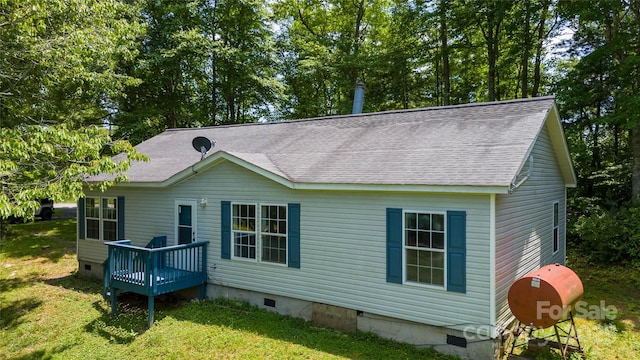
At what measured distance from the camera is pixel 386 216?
22.9 feet

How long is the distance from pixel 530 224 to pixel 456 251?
104 inches

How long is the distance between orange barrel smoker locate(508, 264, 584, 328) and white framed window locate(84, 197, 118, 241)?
1021 cm

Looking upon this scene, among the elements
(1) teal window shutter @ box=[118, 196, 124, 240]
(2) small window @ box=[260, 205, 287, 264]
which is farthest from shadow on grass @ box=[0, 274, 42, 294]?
(2) small window @ box=[260, 205, 287, 264]

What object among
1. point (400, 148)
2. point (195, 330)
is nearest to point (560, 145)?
point (400, 148)

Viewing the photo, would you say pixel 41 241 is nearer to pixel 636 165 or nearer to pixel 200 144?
pixel 200 144

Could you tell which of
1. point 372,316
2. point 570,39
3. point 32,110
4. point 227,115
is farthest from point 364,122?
point 227,115

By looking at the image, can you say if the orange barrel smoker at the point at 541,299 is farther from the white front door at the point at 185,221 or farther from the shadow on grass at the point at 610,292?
the white front door at the point at 185,221

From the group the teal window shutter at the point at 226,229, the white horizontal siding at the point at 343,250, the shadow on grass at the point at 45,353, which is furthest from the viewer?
the teal window shutter at the point at 226,229

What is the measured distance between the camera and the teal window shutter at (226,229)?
8.88 m

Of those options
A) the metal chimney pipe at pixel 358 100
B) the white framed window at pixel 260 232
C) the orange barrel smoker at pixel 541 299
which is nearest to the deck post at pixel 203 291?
the white framed window at pixel 260 232

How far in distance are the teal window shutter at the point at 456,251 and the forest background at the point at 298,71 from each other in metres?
6.79

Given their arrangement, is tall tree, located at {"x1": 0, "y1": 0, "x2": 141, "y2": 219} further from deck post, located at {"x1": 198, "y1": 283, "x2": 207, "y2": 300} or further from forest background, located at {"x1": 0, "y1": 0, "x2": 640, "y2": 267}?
deck post, located at {"x1": 198, "y1": 283, "x2": 207, "y2": 300}

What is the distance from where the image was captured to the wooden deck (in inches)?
316

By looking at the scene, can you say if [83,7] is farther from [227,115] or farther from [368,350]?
[227,115]
